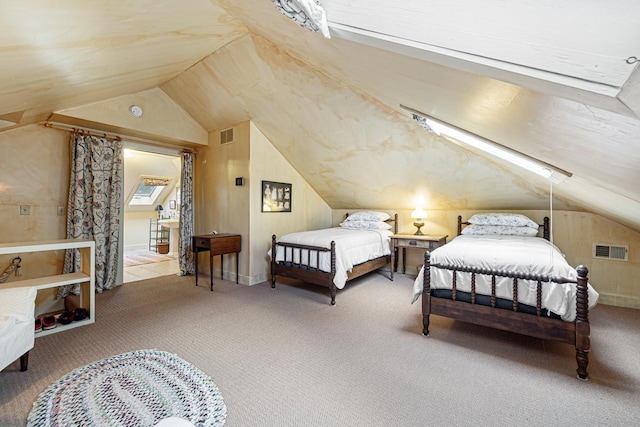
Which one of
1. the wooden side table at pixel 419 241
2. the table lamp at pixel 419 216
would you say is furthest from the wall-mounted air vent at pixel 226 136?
the table lamp at pixel 419 216

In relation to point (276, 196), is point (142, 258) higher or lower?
lower

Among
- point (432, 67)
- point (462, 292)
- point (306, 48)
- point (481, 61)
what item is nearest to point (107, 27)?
point (306, 48)

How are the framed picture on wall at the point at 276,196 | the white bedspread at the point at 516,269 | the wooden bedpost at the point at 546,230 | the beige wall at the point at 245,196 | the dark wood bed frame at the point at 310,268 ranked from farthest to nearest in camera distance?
the framed picture on wall at the point at 276,196
the beige wall at the point at 245,196
the wooden bedpost at the point at 546,230
the dark wood bed frame at the point at 310,268
the white bedspread at the point at 516,269

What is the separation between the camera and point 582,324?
188 centimetres

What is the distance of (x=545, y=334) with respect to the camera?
2.02 m

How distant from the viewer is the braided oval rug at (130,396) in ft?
4.88

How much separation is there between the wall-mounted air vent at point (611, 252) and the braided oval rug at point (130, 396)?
465cm

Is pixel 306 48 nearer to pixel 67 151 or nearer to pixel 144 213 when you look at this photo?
pixel 67 151

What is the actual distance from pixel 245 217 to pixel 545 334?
365 centimetres

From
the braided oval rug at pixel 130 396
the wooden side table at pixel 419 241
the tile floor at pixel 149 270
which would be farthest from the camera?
the tile floor at pixel 149 270

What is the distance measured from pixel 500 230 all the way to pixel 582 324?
79.8 inches

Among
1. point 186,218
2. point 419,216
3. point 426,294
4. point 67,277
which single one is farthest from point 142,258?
point 426,294

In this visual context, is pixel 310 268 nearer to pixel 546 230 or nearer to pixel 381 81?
pixel 381 81

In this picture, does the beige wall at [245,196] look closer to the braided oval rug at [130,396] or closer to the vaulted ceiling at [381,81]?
the vaulted ceiling at [381,81]
